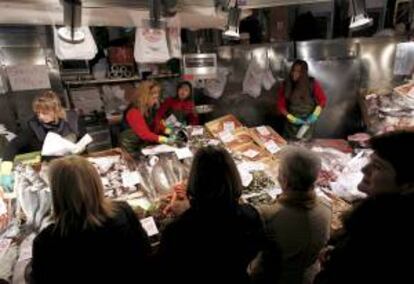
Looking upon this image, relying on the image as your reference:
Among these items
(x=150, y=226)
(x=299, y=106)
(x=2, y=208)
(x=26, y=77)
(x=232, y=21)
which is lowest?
(x=150, y=226)

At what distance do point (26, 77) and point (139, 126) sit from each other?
165 centimetres

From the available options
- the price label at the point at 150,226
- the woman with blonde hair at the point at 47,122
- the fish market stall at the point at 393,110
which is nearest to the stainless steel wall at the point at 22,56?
the woman with blonde hair at the point at 47,122

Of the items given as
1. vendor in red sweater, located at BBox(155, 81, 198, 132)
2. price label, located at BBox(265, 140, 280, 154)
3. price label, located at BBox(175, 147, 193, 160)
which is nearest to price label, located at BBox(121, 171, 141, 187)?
price label, located at BBox(175, 147, 193, 160)

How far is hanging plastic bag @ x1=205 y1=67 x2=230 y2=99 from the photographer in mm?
5777

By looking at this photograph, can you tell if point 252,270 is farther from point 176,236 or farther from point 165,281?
point 176,236

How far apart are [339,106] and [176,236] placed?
512 cm

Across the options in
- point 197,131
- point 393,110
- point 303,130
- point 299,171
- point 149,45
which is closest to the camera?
point 299,171

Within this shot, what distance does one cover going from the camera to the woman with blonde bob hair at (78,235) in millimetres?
1492

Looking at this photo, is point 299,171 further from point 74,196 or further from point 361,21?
point 361,21

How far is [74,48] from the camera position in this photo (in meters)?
2.28

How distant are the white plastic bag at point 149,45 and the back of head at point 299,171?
1.50 metres

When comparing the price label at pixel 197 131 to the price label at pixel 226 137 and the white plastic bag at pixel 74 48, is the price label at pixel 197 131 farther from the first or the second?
the white plastic bag at pixel 74 48

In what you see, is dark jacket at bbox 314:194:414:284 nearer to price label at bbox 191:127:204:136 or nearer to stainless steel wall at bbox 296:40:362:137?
price label at bbox 191:127:204:136

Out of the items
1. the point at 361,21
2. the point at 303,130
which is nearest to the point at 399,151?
the point at 361,21
